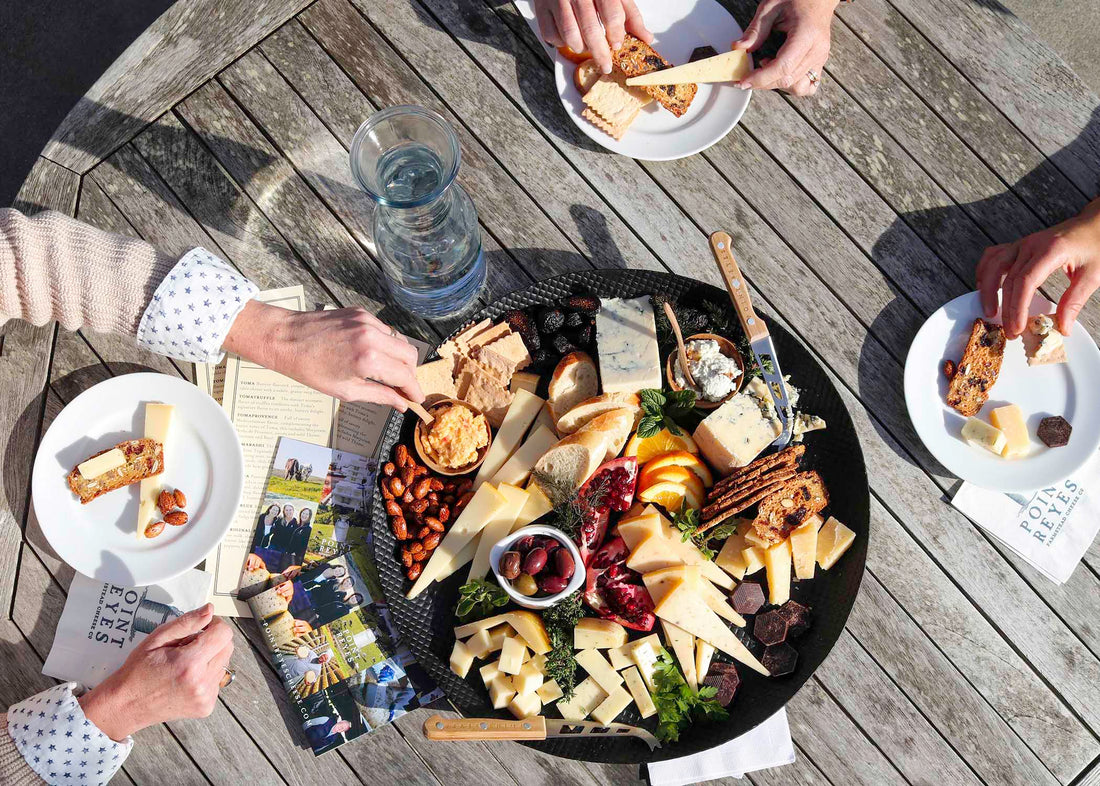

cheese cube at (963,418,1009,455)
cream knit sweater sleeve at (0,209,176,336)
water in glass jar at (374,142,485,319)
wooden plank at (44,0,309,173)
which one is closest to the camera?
cream knit sweater sleeve at (0,209,176,336)

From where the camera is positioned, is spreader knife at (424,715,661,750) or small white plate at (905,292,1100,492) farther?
small white plate at (905,292,1100,492)

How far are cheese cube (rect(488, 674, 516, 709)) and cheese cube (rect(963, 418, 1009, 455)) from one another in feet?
3.77

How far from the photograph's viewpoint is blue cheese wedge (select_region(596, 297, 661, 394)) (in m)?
1.66

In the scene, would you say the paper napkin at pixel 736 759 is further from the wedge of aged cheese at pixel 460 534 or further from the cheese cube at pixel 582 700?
the wedge of aged cheese at pixel 460 534

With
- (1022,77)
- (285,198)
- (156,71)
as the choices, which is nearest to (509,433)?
(285,198)

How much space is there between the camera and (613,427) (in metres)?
1.62

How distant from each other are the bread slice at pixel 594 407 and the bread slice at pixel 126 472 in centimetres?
88

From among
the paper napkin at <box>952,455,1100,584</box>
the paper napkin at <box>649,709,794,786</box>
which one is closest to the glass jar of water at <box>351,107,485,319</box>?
the paper napkin at <box>649,709,794,786</box>

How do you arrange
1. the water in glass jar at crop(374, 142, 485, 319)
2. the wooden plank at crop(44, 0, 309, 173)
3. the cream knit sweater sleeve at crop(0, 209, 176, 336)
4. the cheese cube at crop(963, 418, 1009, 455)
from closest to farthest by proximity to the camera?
the cream knit sweater sleeve at crop(0, 209, 176, 336)
the water in glass jar at crop(374, 142, 485, 319)
the cheese cube at crop(963, 418, 1009, 455)
the wooden plank at crop(44, 0, 309, 173)

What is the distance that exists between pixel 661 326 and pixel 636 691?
0.80 m

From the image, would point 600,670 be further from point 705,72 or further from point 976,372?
point 705,72

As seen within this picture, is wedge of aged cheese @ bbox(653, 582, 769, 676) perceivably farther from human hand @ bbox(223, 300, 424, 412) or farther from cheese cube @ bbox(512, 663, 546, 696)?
human hand @ bbox(223, 300, 424, 412)

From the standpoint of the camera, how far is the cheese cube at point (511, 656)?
1609 millimetres

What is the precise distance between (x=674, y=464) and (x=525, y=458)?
0.33m
